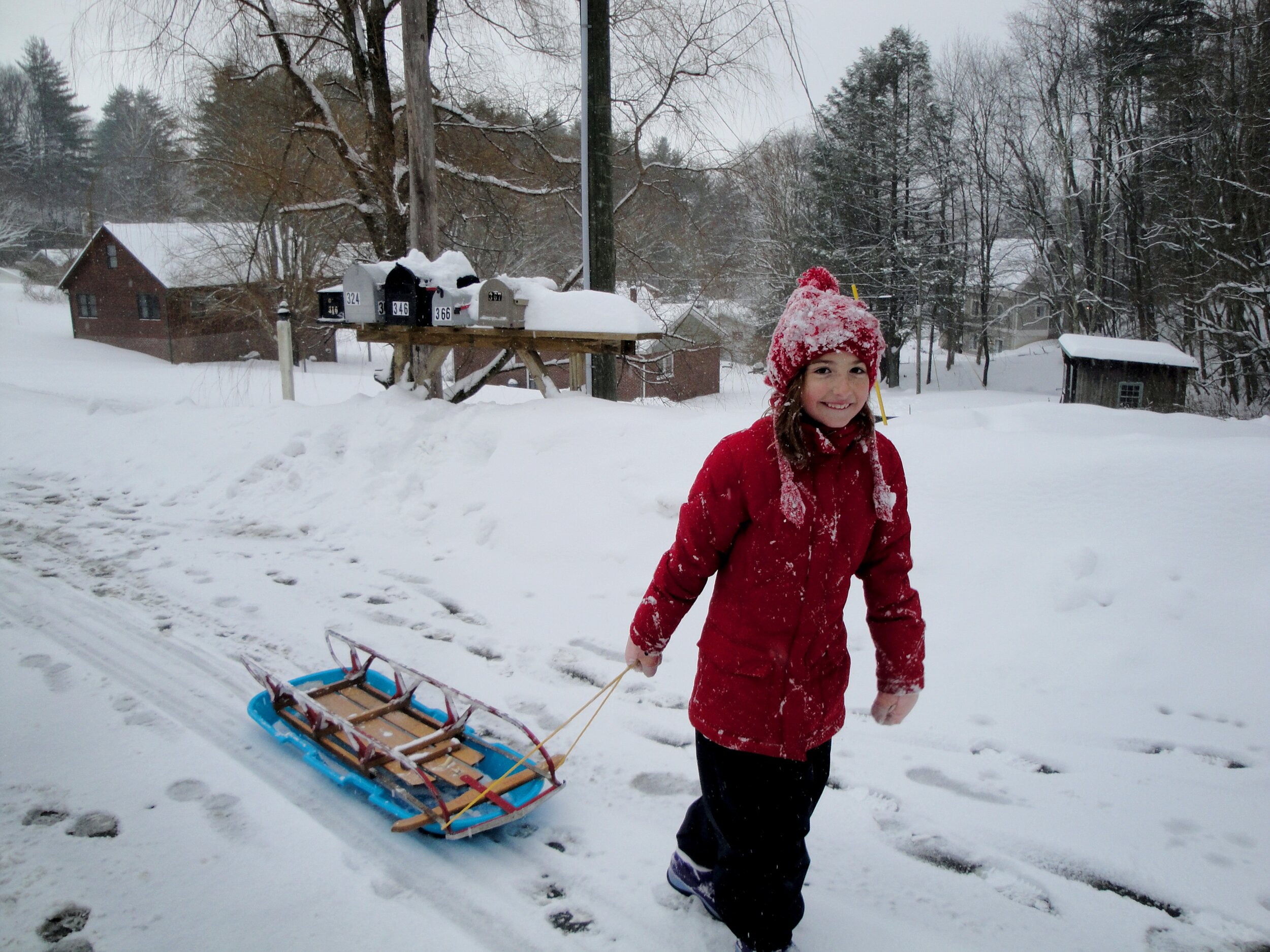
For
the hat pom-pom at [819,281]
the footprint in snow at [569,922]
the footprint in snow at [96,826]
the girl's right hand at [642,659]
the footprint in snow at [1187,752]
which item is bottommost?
the footprint in snow at [569,922]

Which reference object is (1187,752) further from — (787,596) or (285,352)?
(285,352)

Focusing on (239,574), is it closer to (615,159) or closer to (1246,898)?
(1246,898)

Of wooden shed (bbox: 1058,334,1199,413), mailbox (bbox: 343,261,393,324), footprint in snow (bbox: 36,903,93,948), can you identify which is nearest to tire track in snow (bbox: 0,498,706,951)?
footprint in snow (bbox: 36,903,93,948)

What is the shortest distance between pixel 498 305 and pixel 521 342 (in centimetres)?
43

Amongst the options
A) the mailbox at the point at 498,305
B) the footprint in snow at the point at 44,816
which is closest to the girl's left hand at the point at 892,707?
the footprint in snow at the point at 44,816

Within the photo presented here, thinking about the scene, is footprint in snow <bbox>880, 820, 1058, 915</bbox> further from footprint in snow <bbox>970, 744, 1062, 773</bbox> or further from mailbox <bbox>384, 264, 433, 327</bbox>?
mailbox <bbox>384, 264, 433, 327</bbox>

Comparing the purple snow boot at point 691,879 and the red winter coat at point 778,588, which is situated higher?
the red winter coat at point 778,588

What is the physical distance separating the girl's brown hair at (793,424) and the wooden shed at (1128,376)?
53.8 feet

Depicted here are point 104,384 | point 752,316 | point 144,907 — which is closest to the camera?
point 144,907

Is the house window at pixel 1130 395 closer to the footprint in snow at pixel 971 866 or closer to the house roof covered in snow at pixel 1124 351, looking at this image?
the house roof covered in snow at pixel 1124 351

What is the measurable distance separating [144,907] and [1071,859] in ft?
10.3

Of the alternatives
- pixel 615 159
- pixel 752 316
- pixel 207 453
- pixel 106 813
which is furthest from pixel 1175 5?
pixel 106 813

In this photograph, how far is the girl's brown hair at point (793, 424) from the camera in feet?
7.17

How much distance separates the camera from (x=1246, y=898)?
2598mm
